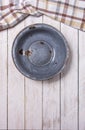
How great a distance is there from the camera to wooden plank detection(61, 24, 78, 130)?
1248mm

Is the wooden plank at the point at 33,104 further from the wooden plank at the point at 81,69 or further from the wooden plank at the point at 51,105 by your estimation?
the wooden plank at the point at 81,69

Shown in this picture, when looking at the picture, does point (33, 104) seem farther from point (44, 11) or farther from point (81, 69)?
point (44, 11)

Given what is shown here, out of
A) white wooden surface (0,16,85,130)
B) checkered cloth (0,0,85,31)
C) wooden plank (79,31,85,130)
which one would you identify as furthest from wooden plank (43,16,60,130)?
checkered cloth (0,0,85,31)

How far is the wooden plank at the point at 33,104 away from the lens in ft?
4.09

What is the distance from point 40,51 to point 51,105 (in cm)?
30

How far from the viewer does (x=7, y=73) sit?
1245 mm

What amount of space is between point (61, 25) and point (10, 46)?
11.6 inches

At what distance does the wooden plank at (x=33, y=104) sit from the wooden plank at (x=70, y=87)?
124mm

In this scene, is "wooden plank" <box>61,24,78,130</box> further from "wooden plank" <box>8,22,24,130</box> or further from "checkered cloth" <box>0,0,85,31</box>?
"wooden plank" <box>8,22,24,130</box>

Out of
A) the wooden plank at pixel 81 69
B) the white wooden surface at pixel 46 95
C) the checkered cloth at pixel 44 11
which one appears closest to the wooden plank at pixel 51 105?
the white wooden surface at pixel 46 95

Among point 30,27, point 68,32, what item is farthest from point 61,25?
point 30,27

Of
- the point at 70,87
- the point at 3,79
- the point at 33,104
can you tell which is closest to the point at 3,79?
the point at 3,79

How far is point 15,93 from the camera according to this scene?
1.25 metres

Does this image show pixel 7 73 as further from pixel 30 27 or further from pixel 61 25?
pixel 61 25
